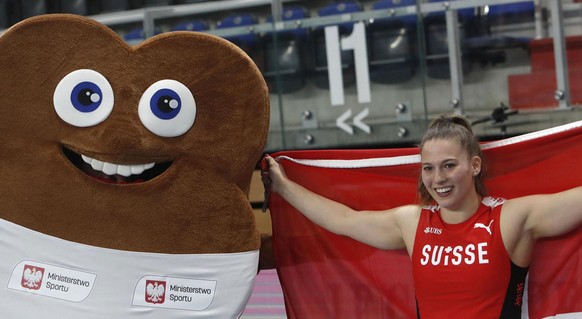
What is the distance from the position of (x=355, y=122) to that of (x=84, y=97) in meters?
2.31

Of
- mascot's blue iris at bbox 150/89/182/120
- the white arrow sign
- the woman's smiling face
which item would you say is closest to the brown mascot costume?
mascot's blue iris at bbox 150/89/182/120

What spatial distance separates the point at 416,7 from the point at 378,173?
2078 mm

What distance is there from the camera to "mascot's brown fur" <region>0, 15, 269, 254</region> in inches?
80.0

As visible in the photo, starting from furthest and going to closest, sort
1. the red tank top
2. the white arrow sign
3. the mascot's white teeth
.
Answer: the white arrow sign, the mascot's white teeth, the red tank top

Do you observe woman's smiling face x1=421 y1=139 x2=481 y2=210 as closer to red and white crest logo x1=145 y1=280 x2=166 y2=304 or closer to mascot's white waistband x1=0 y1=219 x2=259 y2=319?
mascot's white waistband x1=0 y1=219 x2=259 y2=319

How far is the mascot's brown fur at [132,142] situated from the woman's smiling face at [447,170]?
379 millimetres

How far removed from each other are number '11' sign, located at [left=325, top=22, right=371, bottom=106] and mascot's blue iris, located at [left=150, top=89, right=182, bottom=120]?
225cm

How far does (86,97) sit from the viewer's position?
2.03 m

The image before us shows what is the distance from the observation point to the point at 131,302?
6.89 ft

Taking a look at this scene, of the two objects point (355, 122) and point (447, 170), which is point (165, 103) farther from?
point (355, 122)

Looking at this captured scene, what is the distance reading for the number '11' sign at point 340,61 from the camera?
4.20 metres

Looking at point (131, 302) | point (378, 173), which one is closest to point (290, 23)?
point (378, 173)

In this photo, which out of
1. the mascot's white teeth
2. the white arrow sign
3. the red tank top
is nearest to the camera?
the red tank top

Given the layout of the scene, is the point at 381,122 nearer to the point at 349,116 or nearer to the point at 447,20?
the point at 349,116
